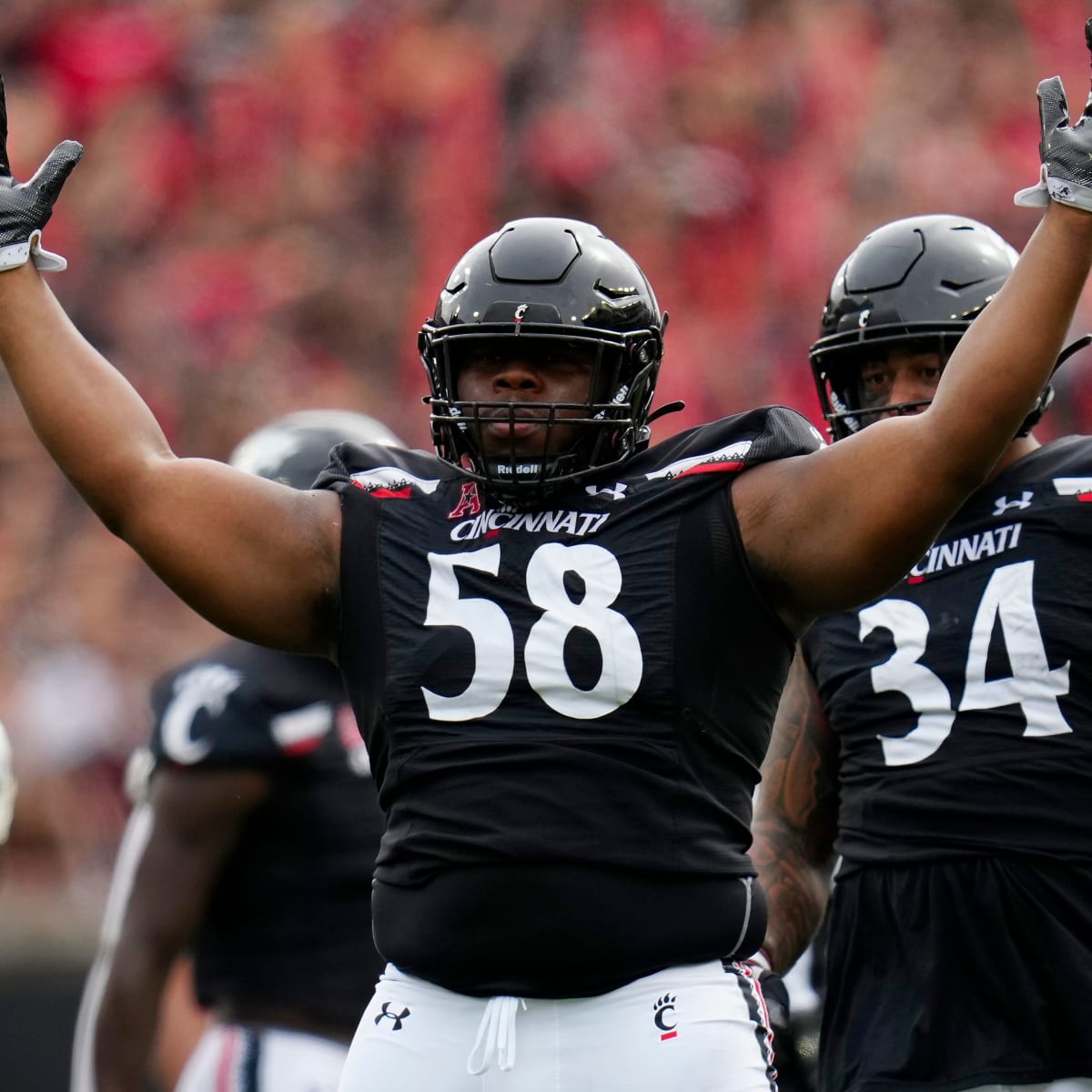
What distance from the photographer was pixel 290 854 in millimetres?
3506

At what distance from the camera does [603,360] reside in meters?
2.58

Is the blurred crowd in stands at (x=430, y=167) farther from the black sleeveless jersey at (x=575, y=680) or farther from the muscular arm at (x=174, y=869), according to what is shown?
the black sleeveless jersey at (x=575, y=680)

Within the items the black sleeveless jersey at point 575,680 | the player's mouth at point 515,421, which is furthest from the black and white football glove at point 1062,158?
the player's mouth at point 515,421

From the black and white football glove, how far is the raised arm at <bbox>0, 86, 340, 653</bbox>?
3.54 ft

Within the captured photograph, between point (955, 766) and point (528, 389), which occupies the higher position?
point (528, 389)

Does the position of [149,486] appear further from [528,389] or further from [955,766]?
[955,766]

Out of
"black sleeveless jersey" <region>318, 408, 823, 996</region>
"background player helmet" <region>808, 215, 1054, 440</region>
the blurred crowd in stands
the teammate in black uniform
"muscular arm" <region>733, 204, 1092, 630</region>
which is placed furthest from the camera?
the blurred crowd in stands

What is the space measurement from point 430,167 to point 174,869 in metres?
6.36

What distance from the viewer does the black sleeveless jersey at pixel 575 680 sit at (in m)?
2.35

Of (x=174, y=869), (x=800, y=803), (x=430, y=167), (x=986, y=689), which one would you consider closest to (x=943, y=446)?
(x=986, y=689)

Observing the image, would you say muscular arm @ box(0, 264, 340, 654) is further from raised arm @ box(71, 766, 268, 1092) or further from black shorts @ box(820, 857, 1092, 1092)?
black shorts @ box(820, 857, 1092, 1092)

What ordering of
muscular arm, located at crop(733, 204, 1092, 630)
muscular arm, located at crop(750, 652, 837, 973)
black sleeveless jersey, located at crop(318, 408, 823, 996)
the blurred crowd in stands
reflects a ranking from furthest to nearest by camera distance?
the blurred crowd in stands < muscular arm, located at crop(750, 652, 837, 973) < black sleeveless jersey, located at crop(318, 408, 823, 996) < muscular arm, located at crop(733, 204, 1092, 630)

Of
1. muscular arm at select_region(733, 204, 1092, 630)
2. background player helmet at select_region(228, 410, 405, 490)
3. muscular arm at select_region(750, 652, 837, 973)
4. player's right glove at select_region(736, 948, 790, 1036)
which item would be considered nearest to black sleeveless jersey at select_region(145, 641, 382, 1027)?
background player helmet at select_region(228, 410, 405, 490)

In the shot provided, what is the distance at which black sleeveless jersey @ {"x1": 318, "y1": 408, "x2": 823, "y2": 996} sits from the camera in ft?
7.71
